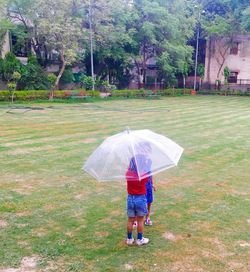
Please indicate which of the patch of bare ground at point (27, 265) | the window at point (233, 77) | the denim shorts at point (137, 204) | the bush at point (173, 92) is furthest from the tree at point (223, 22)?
the patch of bare ground at point (27, 265)

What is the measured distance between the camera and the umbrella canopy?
12.2ft

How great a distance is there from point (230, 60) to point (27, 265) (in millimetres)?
40582

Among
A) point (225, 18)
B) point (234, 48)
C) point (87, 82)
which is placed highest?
point (225, 18)

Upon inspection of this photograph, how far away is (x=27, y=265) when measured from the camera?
11.8 feet

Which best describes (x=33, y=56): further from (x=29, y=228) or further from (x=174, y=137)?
(x=29, y=228)

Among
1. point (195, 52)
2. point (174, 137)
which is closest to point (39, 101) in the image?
point (174, 137)

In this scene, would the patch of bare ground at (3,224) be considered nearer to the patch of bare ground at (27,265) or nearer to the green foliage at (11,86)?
the patch of bare ground at (27,265)

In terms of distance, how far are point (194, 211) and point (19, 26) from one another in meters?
25.5

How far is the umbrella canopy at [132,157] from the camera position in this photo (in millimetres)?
3727

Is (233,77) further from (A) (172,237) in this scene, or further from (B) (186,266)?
(B) (186,266)

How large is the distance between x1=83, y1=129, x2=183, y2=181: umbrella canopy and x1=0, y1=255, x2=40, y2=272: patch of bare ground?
1.04 m

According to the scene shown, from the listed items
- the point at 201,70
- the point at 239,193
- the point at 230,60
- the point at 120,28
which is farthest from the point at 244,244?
the point at 230,60

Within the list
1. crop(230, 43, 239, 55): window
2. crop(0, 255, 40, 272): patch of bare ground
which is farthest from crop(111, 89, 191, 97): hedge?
crop(0, 255, 40, 272): patch of bare ground

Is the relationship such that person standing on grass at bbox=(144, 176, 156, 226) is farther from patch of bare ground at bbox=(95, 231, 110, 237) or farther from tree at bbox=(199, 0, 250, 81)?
tree at bbox=(199, 0, 250, 81)
